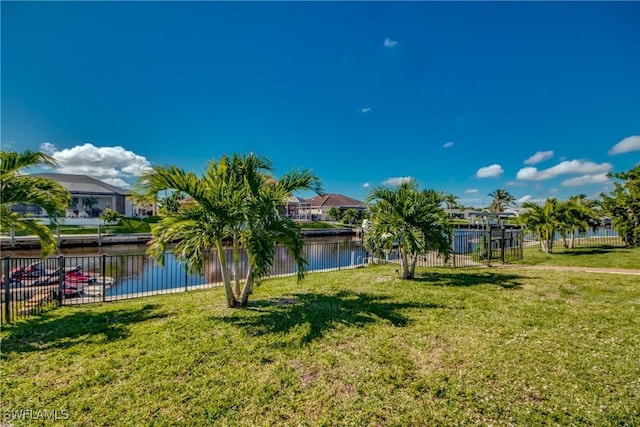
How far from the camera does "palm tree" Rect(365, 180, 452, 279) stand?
8289mm

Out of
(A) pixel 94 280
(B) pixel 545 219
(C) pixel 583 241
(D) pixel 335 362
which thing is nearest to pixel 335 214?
(C) pixel 583 241

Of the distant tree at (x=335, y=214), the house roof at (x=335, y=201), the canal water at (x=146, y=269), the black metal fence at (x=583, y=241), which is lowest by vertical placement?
the canal water at (x=146, y=269)

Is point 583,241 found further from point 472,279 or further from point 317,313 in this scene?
point 317,313

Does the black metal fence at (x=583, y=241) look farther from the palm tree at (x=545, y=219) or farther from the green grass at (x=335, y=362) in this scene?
the green grass at (x=335, y=362)

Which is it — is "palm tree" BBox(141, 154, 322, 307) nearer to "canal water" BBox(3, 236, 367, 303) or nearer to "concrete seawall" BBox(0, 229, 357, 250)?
"canal water" BBox(3, 236, 367, 303)

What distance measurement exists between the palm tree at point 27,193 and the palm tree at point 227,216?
207cm

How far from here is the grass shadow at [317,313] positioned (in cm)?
481

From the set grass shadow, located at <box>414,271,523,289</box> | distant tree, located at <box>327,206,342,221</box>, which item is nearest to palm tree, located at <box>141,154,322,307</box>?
grass shadow, located at <box>414,271,523,289</box>

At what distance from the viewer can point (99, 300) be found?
7.37 m

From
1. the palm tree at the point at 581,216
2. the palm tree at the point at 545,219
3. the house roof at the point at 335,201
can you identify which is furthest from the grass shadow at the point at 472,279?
the house roof at the point at 335,201

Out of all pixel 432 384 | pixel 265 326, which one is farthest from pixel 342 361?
pixel 265 326

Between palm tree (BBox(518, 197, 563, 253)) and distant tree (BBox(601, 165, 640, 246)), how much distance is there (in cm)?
187

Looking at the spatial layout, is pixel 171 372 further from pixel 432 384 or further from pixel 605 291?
pixel 605 291

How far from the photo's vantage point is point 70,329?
189 inches
